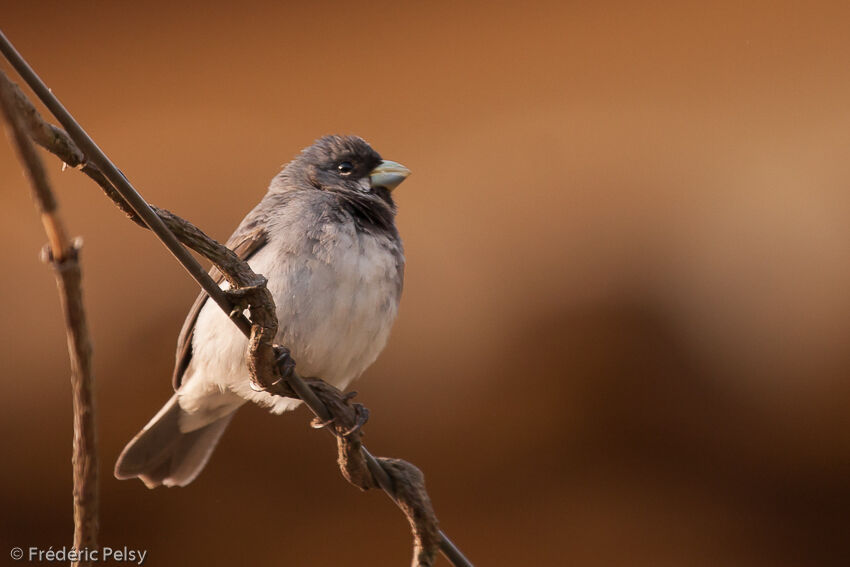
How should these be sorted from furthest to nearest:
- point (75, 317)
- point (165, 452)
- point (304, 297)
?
point (165, 452), point (304, 297), point (75, 317)

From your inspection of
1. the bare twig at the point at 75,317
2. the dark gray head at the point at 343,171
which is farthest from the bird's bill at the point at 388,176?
the bare twig at the point at 75,317

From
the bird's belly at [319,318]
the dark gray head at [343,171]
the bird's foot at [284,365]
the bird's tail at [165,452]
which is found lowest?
the bird's tail at [165,452]

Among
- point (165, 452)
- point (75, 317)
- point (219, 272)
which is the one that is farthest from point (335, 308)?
point (75, 317)

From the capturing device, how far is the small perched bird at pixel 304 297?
298 cm

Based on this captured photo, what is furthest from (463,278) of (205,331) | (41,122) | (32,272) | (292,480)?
(41,122)

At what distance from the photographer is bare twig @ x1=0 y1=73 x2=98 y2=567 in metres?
1.08

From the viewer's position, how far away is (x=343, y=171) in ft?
11.8

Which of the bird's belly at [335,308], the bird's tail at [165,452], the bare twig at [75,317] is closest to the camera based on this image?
the bare twig at [75,317]

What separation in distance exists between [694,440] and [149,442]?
8.23 ft

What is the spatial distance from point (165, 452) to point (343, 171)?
126cm

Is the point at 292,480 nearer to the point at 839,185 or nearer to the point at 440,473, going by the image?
the point at 440,473

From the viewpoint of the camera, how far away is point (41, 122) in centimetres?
133

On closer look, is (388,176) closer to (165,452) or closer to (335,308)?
(335,308)

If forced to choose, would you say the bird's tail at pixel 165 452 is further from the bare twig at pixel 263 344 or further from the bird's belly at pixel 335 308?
the bare twig at pixel 263 344
